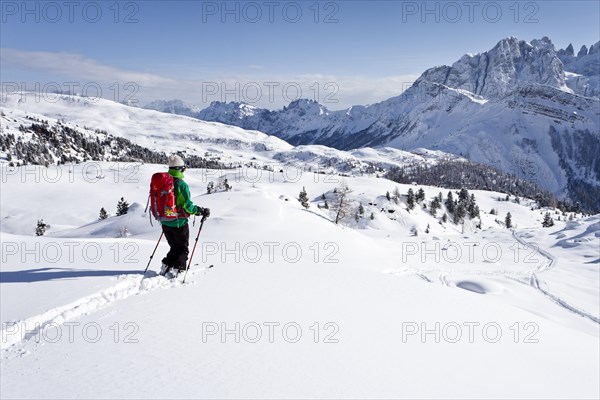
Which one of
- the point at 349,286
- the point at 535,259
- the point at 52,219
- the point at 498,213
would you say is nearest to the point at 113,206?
the point at 52,219

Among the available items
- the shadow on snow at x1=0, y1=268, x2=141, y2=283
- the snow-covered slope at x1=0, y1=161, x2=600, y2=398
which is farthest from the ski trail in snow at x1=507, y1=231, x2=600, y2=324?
the shadow on snow at x1=0, y1=268, x2=141, y2=283

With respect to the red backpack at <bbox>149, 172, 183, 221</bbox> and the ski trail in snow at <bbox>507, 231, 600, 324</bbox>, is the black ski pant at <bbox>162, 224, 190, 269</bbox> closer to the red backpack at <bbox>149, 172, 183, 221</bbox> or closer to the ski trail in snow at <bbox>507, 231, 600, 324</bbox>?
the red backpack at <bbox>149, 172, 183, 221</bbox>

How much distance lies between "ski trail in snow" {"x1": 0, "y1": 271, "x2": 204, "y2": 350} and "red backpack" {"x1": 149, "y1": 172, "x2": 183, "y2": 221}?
1.67 metres

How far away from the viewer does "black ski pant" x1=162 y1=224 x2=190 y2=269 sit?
10523mm

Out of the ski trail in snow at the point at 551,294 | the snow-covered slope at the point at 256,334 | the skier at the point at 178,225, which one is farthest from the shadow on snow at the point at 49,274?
the ski trail in snow at the point at 551,294

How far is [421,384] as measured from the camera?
6113 mm

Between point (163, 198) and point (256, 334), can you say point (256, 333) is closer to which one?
point (256, 334)

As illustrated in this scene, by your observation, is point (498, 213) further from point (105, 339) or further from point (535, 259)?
point (105, 339)

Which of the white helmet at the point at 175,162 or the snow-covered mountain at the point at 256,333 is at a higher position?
the white helmet at the point at 175,162

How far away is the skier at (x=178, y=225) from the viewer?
1050cm

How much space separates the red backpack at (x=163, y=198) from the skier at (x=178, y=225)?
0.55ft

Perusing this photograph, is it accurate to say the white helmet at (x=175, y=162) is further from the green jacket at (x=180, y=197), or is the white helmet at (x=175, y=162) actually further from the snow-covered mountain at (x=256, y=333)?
the snow-covered mountain at (x=256, y=333)

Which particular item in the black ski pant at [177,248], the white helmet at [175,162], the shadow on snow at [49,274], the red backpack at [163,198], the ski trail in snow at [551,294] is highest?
the white helmet at [175,162]

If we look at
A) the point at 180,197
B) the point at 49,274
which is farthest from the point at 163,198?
the point at 49,274
